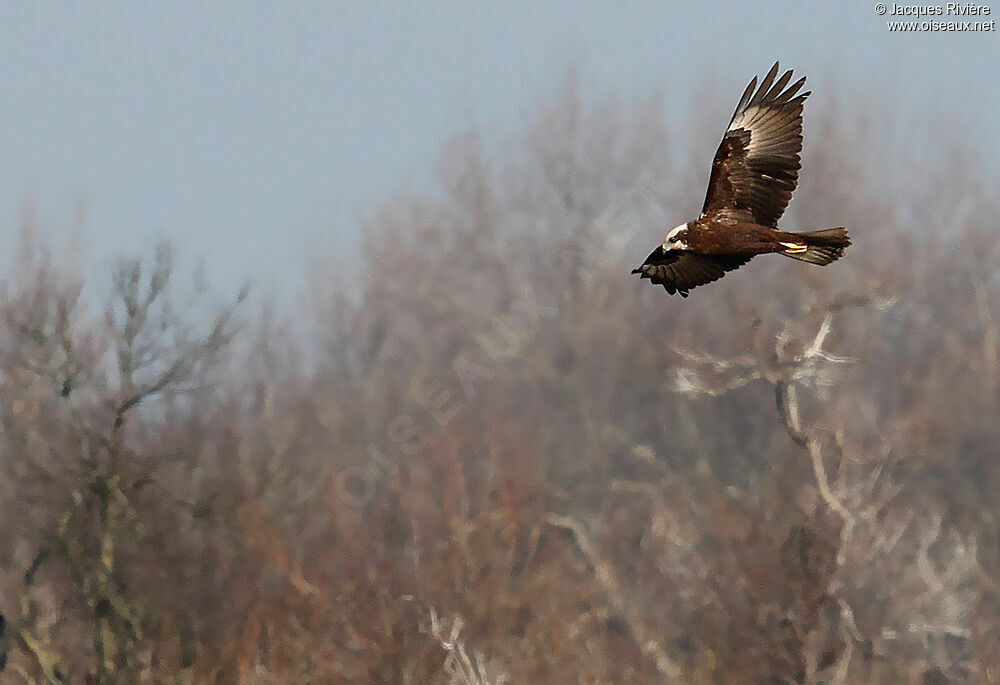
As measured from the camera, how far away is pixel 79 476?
70.4ft

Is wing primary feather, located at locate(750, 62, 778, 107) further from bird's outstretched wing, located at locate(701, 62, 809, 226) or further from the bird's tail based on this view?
the bird's tail

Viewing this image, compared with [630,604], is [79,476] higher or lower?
higher

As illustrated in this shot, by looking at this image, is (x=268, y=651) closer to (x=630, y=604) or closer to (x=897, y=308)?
(x=630, y=604)

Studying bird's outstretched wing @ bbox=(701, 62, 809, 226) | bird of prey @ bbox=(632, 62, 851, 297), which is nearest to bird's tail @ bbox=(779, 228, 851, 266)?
bird of prey @ bbox=(632, 62, 851, 297)

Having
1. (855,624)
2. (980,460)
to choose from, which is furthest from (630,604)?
(980,460)

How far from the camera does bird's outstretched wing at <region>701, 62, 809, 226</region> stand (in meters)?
8.66

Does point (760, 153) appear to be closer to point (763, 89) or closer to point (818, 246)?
point (763, 89)

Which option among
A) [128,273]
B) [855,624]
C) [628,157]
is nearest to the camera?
[855,624]

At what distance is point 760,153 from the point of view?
28.7 ft

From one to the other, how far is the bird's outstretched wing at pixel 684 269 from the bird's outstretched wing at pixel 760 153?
28 centimetres

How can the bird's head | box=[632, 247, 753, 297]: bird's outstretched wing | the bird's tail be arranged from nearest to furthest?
1. the bird's tail
2. the bird's head
3. box=[632, 247, 753, 297]: bird's outstretched wing

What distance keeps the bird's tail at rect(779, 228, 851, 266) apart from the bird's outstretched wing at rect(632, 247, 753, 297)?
641mm

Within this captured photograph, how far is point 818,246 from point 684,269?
1147mm

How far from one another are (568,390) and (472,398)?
2.50 metres
